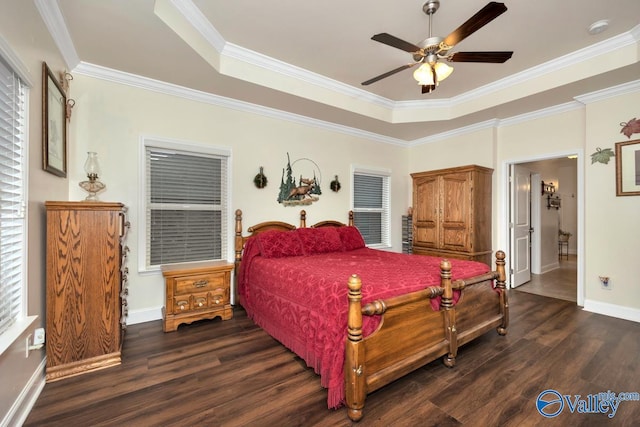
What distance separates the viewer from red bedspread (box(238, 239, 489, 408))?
1.86m

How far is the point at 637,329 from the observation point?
9.73 ft

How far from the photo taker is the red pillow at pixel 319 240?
371 centimetres

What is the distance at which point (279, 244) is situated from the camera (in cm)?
344

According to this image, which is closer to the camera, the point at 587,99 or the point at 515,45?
the point at 515,45

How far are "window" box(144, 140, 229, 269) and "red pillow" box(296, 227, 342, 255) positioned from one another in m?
1.06

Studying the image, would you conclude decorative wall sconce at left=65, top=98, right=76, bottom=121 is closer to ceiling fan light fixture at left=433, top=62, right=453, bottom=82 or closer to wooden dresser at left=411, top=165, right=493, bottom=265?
ceiling fan light fixture at left=433, top=62, right=453, bottom=82

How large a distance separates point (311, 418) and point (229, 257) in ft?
7.89

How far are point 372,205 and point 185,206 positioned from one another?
3245 millimetres

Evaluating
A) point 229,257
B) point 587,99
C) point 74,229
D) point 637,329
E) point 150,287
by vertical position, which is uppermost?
point 587,99

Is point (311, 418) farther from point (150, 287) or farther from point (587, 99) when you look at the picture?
point (587, 99)

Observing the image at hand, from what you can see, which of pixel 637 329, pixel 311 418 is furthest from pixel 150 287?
pixel 637 329

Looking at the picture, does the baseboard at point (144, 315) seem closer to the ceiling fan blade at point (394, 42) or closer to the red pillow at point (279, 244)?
the red pillow at point (279, 244)

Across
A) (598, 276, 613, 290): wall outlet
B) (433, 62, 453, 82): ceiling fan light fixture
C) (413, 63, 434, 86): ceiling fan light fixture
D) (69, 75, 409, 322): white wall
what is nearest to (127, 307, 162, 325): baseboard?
(69, 75, 409, 322): white wall

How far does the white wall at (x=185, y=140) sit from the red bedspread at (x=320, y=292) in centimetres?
90
